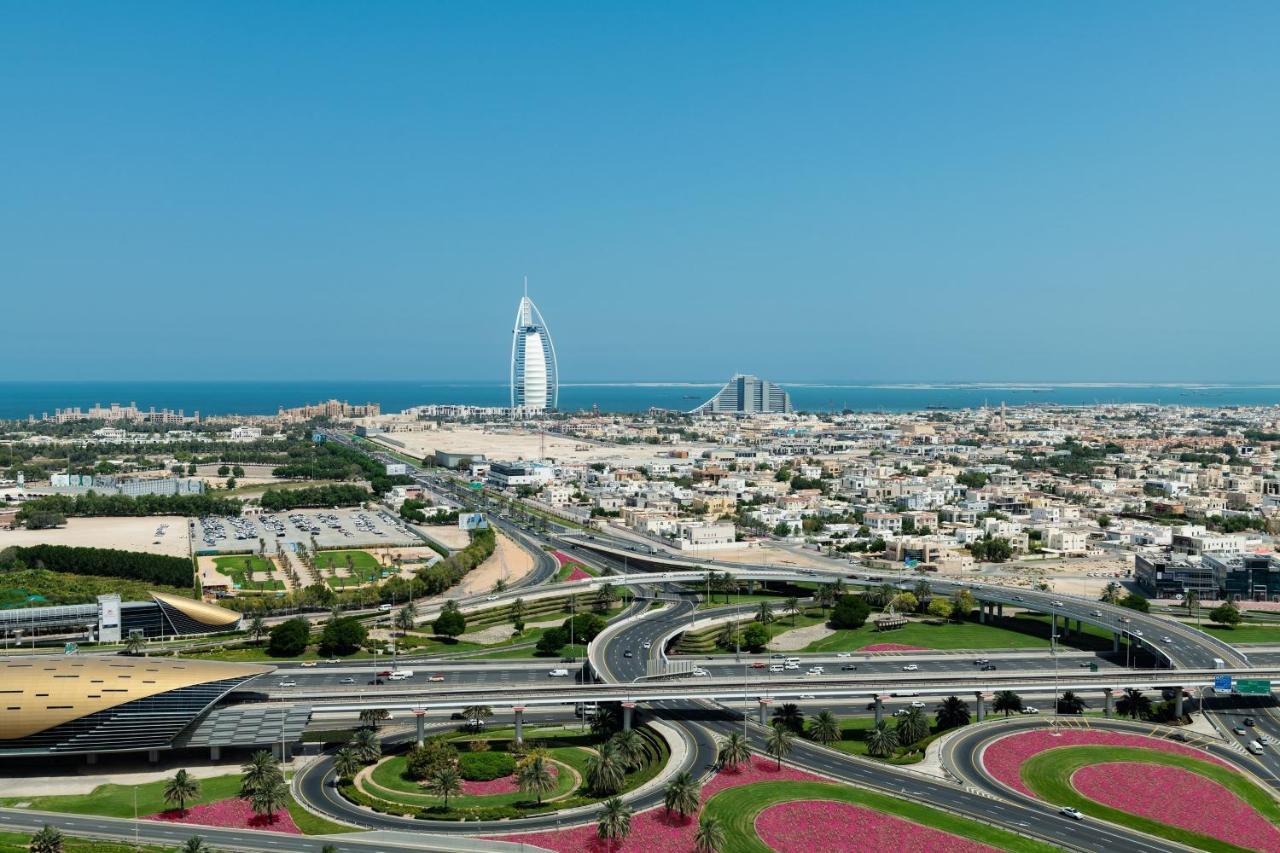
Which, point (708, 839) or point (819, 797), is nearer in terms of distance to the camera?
point (708, 839)

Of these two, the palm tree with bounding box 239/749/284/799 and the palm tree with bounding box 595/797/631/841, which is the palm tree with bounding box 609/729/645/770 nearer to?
the palm tree with bounding box 595/797/631/841

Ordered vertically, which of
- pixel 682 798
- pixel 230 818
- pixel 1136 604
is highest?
pixel 1136 604

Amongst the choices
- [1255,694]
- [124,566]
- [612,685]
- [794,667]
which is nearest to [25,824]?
[612,685]

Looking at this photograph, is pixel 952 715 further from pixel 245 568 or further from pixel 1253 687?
pixel 245 568

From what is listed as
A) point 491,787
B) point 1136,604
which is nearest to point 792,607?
point 1136,604

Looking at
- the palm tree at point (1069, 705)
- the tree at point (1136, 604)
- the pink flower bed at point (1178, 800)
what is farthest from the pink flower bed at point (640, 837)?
the tree at point (1136, 604)

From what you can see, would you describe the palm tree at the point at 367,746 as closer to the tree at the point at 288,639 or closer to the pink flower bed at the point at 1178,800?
the tree at the point at 288,639

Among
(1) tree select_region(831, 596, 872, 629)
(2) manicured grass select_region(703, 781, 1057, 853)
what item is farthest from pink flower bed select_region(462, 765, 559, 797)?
(1) tree select_region(831, 596, 872, 629)
